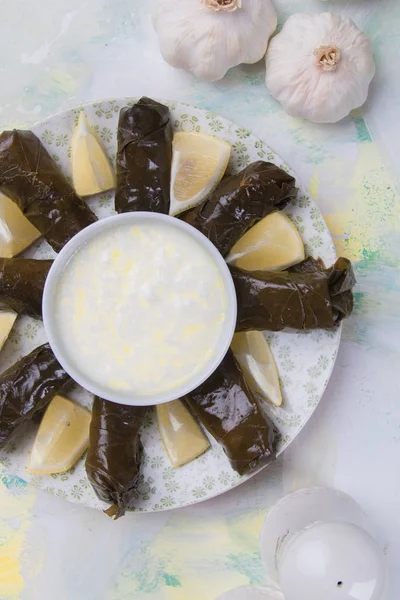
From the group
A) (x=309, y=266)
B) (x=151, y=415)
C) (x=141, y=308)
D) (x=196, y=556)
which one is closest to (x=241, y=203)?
(x=309, y=266)

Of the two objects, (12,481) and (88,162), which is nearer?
(88,162)

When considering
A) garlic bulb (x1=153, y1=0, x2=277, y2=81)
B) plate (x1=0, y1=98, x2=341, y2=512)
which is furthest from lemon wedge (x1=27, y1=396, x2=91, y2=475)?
garlic bulb (x1=153, y1=0, x2=277, y2=81)

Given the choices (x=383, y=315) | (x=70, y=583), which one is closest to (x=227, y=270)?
(x=383, y=315)

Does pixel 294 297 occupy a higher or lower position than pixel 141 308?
lower

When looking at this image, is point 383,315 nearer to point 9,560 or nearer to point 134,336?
point 134,336

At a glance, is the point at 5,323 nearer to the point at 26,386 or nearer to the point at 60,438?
the point at 26,386

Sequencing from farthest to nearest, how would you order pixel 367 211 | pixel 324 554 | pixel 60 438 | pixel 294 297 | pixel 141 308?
1. pixel 367 211
2. pixel 60 438
3. pixel 294 297
4. pixel 141 308
5. pixel 324 554

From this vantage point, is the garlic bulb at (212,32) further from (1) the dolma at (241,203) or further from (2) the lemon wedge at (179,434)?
(2) the lemon wedge at (179,434)
